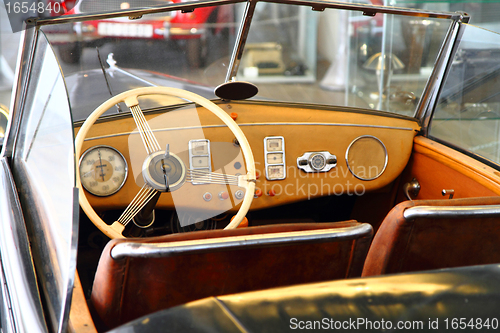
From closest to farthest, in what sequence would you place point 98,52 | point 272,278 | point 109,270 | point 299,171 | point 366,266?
1. point 109,270
2. point 272,278
3. point 366,266
4. point 98,52
5. point 299,171

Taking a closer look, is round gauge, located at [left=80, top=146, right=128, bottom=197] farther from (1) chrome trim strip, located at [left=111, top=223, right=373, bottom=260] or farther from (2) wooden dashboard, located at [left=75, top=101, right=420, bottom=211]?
(1) chrome trim strip, located at [left=111, top=223, right=373, bottom=260]

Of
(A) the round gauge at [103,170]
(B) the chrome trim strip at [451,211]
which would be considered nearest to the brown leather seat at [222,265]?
(B) the chrome trim strip at [451,211]

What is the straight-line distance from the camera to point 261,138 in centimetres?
215

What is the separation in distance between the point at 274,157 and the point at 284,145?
0.08 metres

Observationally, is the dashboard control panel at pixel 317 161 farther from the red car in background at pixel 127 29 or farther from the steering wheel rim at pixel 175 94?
the red car in background at pixel 127 29

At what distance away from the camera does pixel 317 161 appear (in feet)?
7.32

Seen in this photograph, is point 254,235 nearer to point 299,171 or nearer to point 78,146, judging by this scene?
point 78,146

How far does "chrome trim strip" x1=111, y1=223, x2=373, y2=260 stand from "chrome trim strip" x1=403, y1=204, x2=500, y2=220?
12 cm

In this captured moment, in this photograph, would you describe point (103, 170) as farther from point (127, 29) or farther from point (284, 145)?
point (284, 145)

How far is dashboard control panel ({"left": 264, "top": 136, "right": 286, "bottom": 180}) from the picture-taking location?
2162mm

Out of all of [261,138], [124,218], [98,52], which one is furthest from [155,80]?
[124,218]

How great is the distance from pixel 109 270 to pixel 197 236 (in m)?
0.20

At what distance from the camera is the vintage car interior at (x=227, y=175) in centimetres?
90

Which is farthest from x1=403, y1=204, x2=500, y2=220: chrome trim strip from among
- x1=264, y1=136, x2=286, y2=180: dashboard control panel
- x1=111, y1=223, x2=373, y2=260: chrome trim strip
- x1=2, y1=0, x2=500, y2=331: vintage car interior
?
x1=264, y1=136, x2=286, y2=180: dashboard control panel
